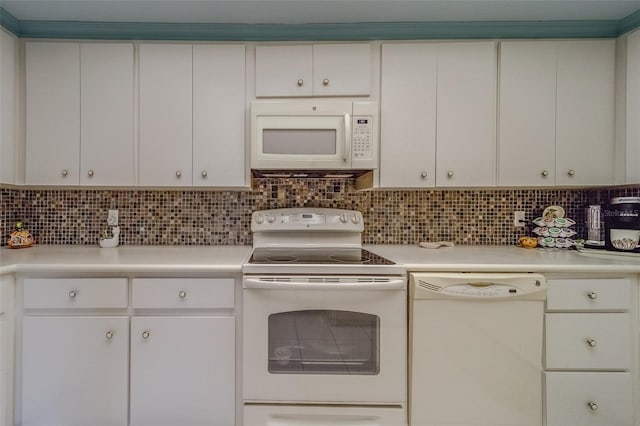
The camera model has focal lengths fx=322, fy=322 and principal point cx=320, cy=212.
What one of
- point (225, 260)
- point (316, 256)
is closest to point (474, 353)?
point (316, 256)

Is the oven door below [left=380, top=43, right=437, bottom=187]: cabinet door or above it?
below

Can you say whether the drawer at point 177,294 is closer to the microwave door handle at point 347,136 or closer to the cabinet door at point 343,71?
the microwave door handle at point 347,136

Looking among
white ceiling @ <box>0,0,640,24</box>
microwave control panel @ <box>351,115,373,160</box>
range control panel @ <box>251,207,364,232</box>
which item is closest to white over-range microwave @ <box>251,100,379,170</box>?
microwave control panel @ <box>351,115,373,160</box>

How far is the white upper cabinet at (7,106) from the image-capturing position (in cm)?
180

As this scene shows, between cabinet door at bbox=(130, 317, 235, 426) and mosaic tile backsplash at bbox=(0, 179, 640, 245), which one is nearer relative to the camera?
cabinet door at bbox=(130, 317, 235, 426)

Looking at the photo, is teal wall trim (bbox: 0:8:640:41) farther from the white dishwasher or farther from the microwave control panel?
the white dishwasher

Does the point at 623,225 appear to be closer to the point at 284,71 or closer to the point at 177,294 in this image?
the point at 284,71

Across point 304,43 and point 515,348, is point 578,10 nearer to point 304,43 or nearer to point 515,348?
point 304,43

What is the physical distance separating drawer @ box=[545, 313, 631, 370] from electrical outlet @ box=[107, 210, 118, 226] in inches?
101

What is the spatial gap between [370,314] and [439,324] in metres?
0.32

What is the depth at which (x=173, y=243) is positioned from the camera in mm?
2203

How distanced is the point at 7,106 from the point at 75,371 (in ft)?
4.99

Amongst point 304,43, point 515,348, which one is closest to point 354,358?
point 515,348

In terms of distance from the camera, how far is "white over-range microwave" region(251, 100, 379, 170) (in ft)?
5.88
